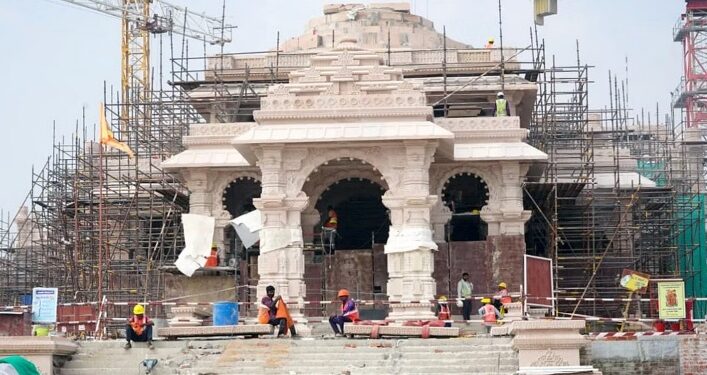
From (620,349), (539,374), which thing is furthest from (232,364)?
(620,349)

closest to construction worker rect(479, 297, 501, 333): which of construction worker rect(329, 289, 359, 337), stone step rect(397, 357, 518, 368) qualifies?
construction worker rect(329, 289, 359, 337)

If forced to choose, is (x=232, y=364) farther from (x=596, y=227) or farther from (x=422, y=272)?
(x=596, y=227)

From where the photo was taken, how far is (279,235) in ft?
108

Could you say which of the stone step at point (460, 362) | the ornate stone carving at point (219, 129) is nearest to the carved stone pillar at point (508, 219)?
the ornate stone carving at point (219, 129)

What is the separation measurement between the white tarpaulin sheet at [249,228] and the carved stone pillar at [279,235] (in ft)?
5.03

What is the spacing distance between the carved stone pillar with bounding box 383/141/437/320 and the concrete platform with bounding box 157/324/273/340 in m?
5.79

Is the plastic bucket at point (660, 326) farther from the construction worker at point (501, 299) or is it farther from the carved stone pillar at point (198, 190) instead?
the carved stone pillar at point (198, 190)

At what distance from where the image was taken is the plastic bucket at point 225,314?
2892 cm

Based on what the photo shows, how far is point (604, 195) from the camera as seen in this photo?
40.9 meters

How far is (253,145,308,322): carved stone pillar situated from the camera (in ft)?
107

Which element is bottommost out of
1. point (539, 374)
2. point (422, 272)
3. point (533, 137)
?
point (539, 374)

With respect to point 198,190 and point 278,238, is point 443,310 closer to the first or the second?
point 278,238

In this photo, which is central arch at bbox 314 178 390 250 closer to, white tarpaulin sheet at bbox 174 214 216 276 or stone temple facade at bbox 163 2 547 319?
stone temple facade at bbox 163 2 547 319

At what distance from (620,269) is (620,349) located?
14.1 m
